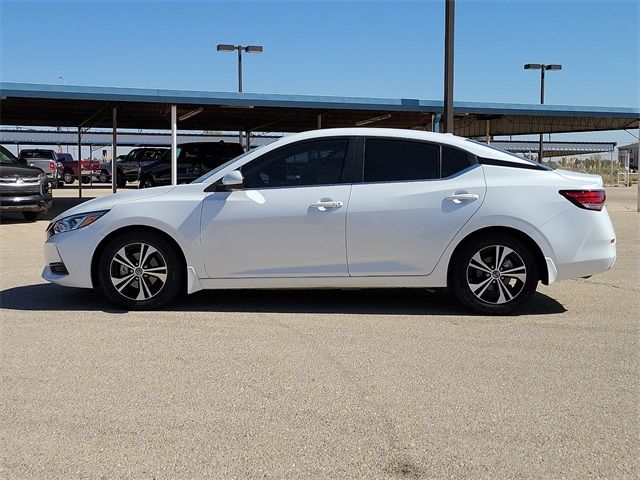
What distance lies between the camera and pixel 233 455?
11.2 ft

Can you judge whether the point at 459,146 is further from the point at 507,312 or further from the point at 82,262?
the point at 82,262

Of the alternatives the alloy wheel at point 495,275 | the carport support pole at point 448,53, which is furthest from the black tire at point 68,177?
the alloy wheel at point 495,275

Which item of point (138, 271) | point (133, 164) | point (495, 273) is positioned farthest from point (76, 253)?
point (133, 164)

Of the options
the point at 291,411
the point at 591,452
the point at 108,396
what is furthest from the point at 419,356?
the point at 108,396

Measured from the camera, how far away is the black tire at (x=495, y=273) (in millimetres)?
6270

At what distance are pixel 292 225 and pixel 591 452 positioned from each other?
135 inches

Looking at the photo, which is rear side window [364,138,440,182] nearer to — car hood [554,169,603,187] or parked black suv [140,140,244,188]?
car hood [554,169,603,187]

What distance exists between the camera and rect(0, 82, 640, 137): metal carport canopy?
17.1 metres

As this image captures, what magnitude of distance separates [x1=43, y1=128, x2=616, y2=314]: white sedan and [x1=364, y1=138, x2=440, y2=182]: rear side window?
0.01 metres

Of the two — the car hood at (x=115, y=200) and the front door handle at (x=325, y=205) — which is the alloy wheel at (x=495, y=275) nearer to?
the front door handle at (x=325, y=205)

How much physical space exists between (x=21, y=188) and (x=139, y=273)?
10.3 m

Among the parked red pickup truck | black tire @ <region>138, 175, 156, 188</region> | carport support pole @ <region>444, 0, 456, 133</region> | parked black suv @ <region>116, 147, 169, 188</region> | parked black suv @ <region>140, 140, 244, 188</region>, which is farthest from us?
the parked red pickup truck

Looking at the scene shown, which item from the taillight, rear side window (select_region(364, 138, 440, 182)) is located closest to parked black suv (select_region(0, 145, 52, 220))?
rear side window (select_region(364, 138, 440, 182))

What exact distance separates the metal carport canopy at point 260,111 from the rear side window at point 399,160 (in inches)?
464
